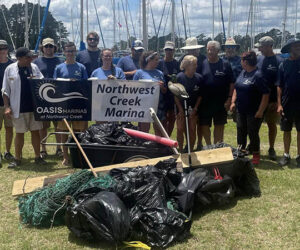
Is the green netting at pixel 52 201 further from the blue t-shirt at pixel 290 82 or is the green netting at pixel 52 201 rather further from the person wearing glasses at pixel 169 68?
the blue t-shirt at pixel 290 82

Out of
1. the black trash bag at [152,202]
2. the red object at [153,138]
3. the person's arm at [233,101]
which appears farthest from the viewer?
the person's arm at [233,101]

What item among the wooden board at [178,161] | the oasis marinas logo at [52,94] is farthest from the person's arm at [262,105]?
the oasis marinas logo at [52,94]

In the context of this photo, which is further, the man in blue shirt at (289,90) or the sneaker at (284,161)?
the sneaker at (284,161)

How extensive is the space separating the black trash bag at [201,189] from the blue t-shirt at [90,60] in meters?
3.92

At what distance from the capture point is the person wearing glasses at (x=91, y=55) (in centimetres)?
769

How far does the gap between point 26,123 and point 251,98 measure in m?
4.19

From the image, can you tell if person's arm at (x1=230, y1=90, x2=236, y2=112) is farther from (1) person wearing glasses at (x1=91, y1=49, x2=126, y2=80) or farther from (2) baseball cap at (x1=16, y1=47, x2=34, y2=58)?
(2) baseball cap at (x1=16, y1=47, x2=34, y2=58)

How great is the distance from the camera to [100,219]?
374cm

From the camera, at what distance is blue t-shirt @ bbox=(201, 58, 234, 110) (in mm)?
6680

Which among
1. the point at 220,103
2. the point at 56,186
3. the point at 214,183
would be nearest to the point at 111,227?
the point at 56,186

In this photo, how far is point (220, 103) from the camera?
6.89 meters

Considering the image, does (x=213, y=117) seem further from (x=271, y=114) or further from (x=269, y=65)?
(x=269, y=65)

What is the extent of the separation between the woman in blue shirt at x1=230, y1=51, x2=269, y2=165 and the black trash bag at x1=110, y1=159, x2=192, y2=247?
2365 millimetres

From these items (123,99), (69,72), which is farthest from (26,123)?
(123,99)
